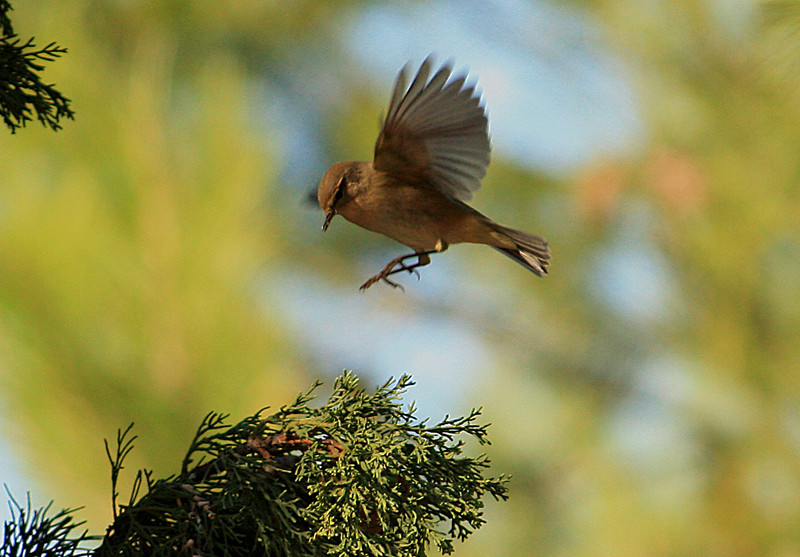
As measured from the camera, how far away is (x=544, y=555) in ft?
7.55

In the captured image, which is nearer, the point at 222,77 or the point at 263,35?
the point at 222,77

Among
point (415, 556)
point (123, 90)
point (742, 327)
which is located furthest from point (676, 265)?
point (415, 556)

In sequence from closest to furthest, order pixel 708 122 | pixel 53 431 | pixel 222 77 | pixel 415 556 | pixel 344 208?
1. pixel 415 556
2. pixel 344 208
3. pixel 53 431
4. pixel 222 77
5. pixel 708 122

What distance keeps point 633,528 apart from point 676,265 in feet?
2.37

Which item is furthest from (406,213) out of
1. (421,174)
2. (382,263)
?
(382,263)

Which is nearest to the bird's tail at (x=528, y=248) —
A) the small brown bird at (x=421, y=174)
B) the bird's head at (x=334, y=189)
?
the small brown bird at (x=421, y=174)

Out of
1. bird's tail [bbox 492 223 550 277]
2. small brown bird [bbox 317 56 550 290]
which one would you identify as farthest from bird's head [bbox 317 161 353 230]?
bird's tail [bbox 492 223 550 277]

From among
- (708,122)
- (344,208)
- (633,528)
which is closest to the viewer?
(344,208)

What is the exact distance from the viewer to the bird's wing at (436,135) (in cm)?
66

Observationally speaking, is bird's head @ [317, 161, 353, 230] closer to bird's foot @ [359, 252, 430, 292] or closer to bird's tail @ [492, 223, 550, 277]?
bird's foot @ [359, 252, 430, 292]

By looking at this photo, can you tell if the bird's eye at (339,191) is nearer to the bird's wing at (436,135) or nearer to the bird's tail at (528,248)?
the bird's wing at (436,135)

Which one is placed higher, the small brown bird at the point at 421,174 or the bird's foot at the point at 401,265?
the small brown bird at the point at 421,174

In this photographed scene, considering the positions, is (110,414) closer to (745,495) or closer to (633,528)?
(633,528)

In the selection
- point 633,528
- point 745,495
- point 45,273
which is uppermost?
point 745,495
